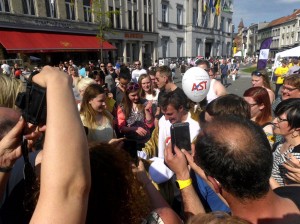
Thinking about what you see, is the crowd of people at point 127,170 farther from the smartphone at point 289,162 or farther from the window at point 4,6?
the window at point 4,6

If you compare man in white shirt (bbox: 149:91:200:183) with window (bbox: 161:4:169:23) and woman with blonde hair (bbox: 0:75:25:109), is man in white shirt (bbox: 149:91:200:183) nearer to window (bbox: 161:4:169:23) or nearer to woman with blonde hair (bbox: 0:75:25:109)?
woman with blonde hair (bbox: 0:75:25:109)

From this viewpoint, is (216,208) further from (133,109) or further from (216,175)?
(133,109)

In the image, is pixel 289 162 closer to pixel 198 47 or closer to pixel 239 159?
pixel 239 159

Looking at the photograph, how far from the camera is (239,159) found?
1103 mm

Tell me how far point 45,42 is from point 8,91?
1877 cm

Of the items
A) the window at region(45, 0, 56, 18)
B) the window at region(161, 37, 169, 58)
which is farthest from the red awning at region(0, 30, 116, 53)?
the window at region(161, 37, 169, 58)

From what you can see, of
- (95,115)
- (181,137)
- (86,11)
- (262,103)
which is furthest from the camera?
(86,11)

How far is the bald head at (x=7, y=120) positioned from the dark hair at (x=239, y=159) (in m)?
1.03

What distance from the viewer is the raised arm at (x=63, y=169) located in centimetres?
73

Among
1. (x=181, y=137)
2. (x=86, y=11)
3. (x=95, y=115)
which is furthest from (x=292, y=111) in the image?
(x=86, y=11)

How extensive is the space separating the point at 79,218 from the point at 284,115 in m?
2.03

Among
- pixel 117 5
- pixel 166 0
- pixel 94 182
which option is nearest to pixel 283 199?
pixel 94 182

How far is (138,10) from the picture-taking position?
93.8ft

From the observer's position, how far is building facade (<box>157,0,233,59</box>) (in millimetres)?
33031
